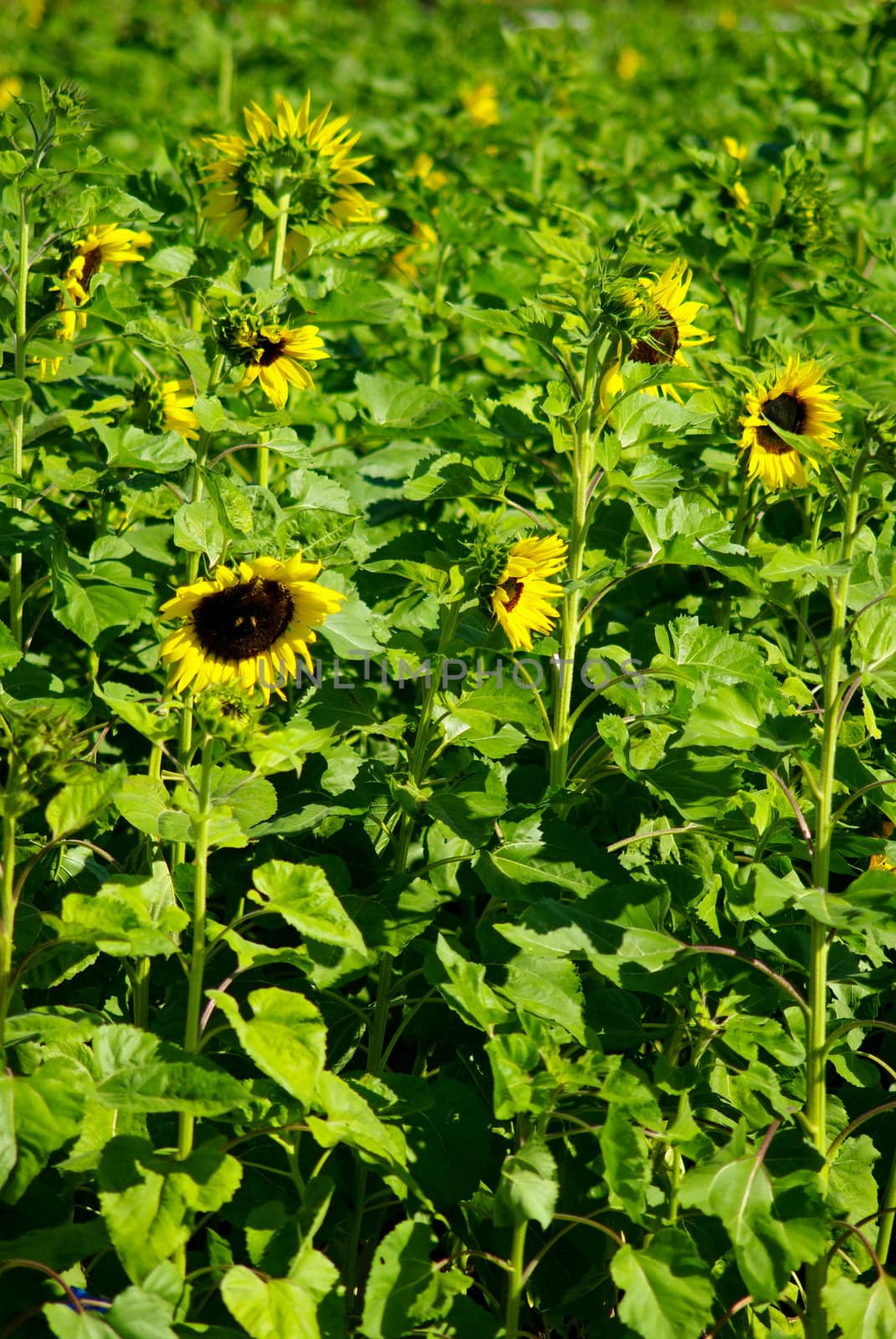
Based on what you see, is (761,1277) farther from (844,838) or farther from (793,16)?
(793,16)

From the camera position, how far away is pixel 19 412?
2.27 metres

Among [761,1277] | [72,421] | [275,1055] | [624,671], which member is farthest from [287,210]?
[761,1277]

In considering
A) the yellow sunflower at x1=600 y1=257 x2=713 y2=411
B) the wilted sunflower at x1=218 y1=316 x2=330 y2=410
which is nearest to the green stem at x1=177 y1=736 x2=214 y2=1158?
the wilted sunflower at x1=218 y1=316 x2=330 y2=410

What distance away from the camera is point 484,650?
84.7 inches

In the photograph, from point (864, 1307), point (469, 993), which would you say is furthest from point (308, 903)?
point (864, 1307)

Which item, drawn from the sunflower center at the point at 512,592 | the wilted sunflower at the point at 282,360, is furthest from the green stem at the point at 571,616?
the wilted sunflower at the point at 282,360

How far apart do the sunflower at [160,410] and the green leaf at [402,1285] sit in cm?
145

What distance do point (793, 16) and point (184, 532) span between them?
1593 centimetres

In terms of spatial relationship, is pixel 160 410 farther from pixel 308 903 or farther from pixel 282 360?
pixel 308 903

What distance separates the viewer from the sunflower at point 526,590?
1.96 meters

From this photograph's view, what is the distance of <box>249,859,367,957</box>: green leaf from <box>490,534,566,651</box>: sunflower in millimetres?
525

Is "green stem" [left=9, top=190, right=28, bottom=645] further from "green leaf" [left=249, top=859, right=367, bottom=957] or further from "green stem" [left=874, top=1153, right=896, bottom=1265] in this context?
"green stem" [left=874, top=1153, right=896, bottom=1265]

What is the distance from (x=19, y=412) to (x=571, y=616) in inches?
40.7

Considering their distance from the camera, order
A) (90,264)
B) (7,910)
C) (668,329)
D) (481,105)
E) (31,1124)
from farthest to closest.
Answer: (481,105), (90,264), (668,329), (7,910), (31,1124)
